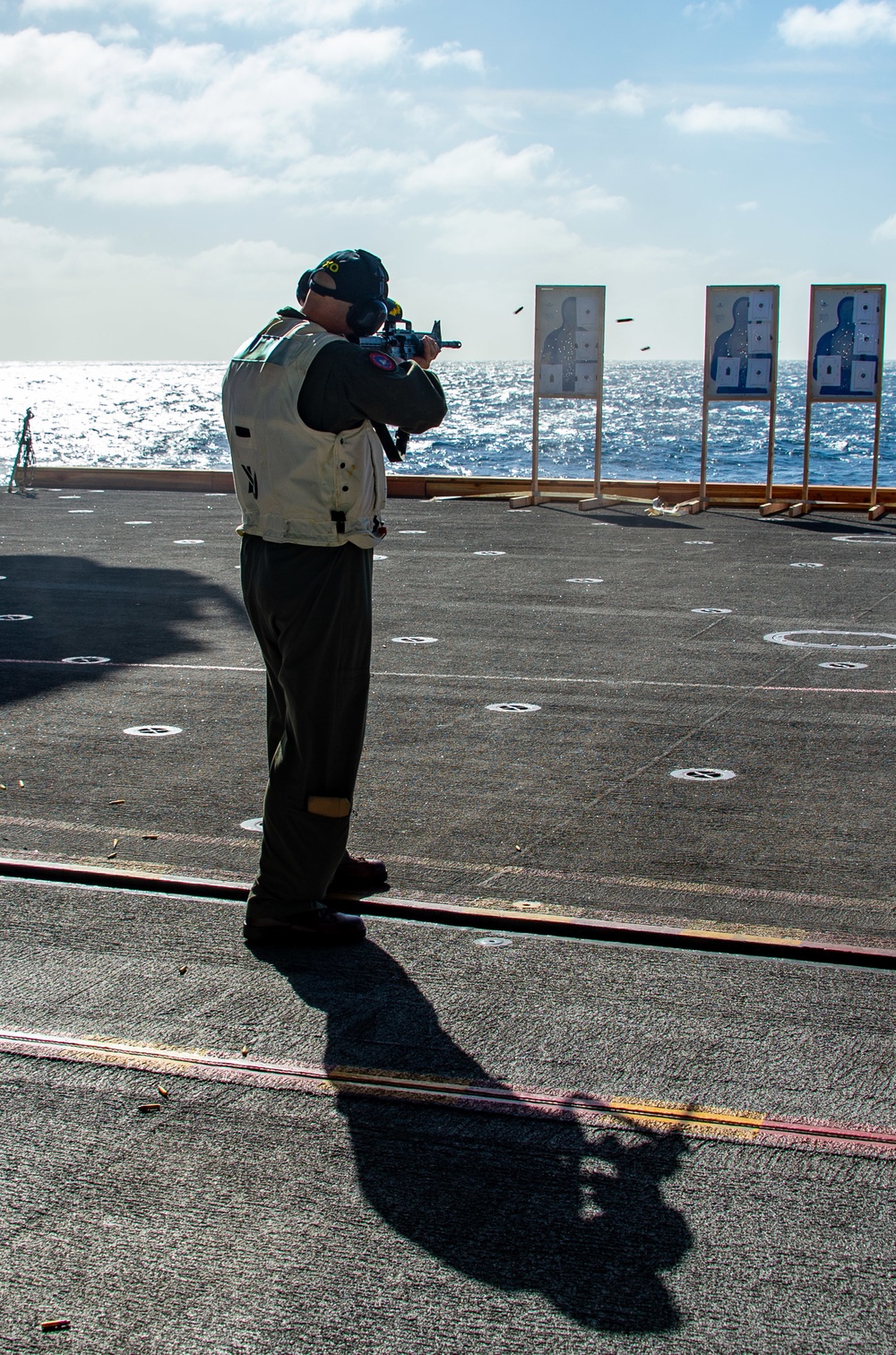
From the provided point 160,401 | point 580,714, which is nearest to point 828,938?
point 580,714

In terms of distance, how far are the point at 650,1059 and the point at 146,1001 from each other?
1362 millimetres

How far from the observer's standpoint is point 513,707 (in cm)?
782

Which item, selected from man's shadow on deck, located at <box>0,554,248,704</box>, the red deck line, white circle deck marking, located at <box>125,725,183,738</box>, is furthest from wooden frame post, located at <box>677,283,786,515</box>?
the red deck line

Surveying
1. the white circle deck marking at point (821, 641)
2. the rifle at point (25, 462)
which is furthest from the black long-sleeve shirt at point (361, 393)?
the rifle at point (25, 462)

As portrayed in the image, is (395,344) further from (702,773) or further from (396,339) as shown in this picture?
(702,773)

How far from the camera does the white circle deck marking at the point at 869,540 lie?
1659cm

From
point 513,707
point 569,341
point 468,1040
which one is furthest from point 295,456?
point 569,341

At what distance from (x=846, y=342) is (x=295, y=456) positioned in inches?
A: 694

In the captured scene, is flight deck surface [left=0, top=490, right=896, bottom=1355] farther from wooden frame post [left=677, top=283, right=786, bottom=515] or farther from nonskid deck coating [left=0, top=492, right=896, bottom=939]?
wooden frame post [left=677, top=283, right=786, bottom=515]

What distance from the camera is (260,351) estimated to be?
4.42 metres

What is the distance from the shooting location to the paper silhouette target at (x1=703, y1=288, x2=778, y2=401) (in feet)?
69.0

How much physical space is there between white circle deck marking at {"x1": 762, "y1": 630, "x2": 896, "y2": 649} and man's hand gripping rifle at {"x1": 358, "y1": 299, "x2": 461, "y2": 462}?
18.7 ft

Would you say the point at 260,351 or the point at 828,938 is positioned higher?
the point at 260,351

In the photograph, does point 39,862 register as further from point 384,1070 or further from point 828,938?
point 828,938
